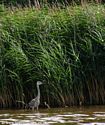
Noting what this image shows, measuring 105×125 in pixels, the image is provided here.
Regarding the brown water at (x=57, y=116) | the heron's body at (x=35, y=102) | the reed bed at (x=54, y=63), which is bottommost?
the brown water at (x=57, y=116)

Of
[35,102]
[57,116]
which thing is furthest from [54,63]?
[57,116]

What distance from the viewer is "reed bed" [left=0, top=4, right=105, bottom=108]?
13.7 metres

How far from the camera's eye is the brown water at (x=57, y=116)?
11539 mm

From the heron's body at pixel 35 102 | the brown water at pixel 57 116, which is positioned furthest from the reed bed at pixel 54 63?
the brown water at pixel 57 116

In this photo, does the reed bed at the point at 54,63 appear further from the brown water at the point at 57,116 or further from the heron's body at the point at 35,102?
the brown water at the point at 57,116

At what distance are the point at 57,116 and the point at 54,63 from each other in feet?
5.72

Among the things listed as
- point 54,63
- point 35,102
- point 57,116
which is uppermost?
point 54,63

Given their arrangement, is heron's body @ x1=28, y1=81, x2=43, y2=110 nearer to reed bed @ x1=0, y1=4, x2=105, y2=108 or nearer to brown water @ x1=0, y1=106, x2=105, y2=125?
brown water @ x1=0, y1=106, x2=105, y2=125

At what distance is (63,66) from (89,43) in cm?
88

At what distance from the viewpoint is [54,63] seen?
13727 mm

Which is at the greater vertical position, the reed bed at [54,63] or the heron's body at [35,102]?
the reed bed at [54,63]

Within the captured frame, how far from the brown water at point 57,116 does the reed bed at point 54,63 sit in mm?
510

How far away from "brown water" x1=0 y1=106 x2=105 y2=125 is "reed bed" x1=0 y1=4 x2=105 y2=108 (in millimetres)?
510

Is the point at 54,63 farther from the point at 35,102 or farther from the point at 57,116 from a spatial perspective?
the point at 57,116
